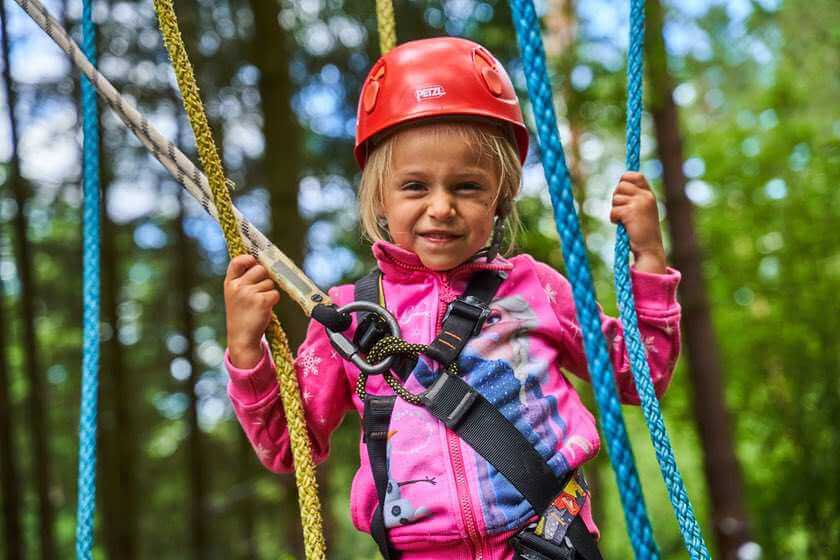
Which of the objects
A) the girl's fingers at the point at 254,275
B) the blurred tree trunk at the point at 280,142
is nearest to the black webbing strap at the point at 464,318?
the girl's fingers at the point at 254,275

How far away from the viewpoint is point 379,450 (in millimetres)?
1619

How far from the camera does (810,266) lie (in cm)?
842

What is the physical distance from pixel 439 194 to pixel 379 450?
51 centimetres

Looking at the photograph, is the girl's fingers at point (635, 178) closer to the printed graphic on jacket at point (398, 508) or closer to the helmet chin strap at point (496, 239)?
the helmet chin strap at point (496, 239)

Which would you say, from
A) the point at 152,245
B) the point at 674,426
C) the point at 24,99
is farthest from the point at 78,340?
the point at 674,426

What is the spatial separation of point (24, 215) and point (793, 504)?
7205 millimetres

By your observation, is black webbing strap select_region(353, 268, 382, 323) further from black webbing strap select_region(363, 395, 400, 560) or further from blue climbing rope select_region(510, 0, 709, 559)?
blue climbing rope select_region(510, 0, 709, 559)

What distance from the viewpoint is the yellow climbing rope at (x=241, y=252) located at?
4.96 ft

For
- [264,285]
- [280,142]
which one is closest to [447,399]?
[264,285]

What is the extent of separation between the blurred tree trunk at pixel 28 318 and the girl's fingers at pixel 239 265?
4720 millimetres

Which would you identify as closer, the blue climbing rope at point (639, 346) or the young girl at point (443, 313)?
the blue climbing rope at point (639, 346)

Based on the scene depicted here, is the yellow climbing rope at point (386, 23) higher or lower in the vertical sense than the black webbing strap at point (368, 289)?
higher

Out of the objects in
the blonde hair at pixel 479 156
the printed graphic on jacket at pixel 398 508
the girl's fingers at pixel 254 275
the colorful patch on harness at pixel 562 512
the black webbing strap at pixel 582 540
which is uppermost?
the blonde hair at pixel 479 156

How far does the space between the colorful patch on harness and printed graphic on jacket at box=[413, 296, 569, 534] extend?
4cm
